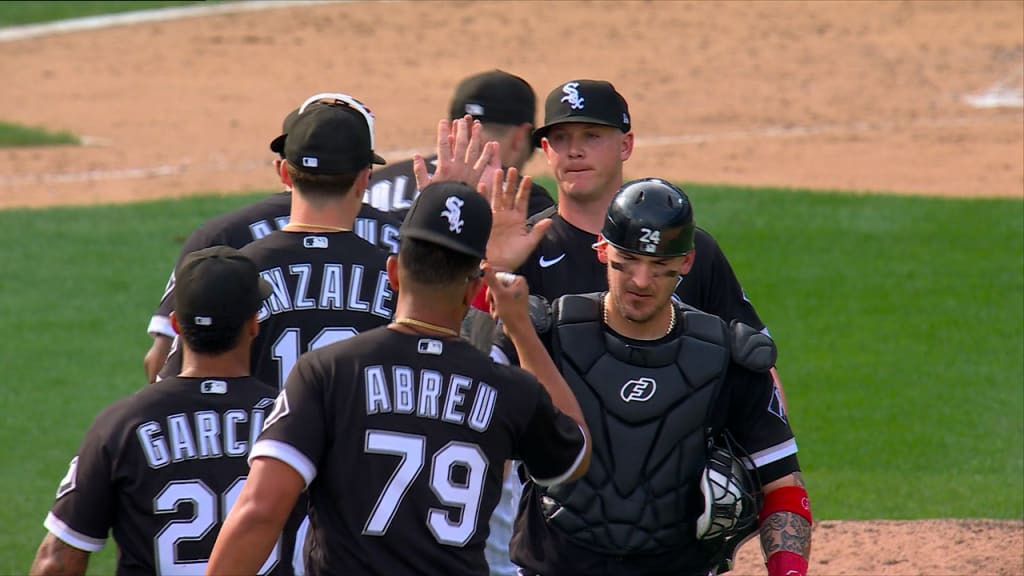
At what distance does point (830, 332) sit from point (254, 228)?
21.6 ft

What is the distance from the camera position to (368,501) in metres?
3.41

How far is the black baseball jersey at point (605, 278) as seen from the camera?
16.3 feet

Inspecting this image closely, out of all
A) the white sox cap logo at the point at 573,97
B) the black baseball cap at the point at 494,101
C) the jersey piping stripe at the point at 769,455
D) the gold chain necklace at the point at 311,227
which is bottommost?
the jersey piping stripe at the point at 769,455

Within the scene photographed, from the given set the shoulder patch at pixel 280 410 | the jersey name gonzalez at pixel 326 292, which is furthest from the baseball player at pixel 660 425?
the shoulder patch at pixel 280 410

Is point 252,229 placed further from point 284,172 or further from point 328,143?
point 328,143

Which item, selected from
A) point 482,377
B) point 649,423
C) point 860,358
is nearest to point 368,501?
point 482,377

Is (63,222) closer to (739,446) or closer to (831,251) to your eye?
(831,251)

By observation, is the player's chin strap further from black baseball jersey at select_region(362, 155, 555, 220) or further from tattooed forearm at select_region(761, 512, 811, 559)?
black baseball jersey at select_region(362, 155, 555, 220)

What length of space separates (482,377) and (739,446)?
118cm

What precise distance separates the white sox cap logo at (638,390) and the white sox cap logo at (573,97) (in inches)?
49.7

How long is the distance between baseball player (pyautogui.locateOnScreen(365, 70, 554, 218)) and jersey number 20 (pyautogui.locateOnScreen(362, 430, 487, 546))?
8.65 feet

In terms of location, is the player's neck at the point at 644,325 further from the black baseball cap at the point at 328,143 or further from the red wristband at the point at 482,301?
the black baseball cap at the point at 328,143

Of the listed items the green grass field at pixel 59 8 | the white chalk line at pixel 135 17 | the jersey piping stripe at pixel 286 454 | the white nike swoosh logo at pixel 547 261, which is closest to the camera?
the jersey piping stripe at pixel 286 454

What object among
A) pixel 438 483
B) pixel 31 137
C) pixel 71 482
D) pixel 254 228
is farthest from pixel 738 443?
pixel 31 137
